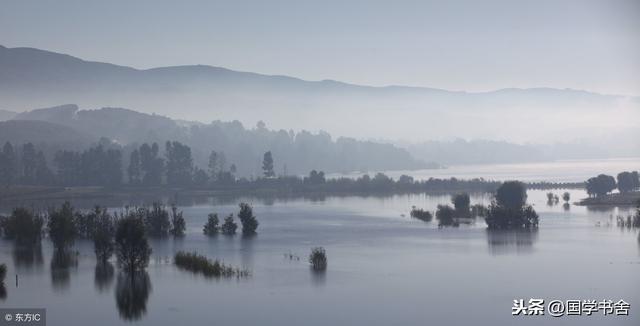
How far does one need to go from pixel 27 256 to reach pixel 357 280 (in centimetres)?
1897

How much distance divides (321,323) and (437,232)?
30.1m

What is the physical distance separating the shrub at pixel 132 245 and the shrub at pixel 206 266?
251cm

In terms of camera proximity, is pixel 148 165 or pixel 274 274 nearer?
pixel 274 274

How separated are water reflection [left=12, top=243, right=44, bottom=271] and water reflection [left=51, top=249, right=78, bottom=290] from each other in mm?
775

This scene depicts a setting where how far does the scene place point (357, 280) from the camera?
120ft

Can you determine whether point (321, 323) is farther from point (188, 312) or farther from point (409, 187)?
point (409, 187)

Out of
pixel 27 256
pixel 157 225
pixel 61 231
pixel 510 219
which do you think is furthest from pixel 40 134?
pixel 27 256

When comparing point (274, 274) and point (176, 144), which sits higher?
point (176, 144)

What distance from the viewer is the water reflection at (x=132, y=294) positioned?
100ft

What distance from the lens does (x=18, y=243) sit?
51.0 metres

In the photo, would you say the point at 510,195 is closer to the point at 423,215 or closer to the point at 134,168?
the point at 423,215

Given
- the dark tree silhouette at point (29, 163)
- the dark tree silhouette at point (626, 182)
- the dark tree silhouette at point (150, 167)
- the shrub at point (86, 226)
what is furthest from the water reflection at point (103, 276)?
the dark tree silhouette at point (29, 163)

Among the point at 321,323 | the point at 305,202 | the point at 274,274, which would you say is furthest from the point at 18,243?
the point at 305,202

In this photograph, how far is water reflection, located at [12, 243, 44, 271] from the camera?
1602 inches
